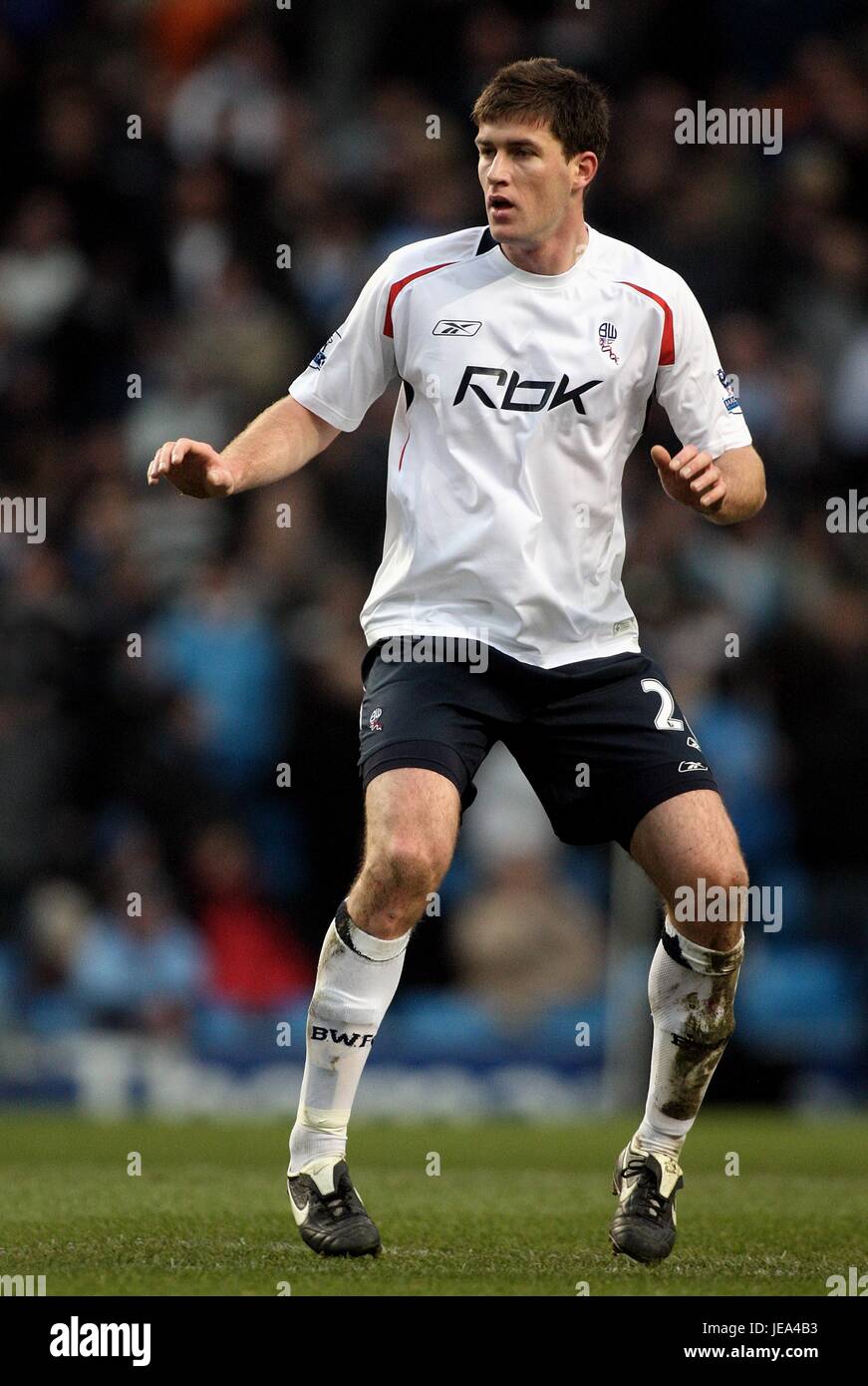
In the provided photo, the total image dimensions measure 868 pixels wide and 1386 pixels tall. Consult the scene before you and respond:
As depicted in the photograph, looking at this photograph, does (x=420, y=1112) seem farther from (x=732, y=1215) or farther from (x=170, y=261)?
(x=170, y=261)

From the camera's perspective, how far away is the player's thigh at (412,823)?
189 inches

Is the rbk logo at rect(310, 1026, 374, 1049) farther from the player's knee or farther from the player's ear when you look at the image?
the player's ear

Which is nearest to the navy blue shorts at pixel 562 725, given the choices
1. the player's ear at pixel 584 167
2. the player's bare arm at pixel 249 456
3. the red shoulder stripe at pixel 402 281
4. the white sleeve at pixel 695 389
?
the player's bare arm at pixel 249 456

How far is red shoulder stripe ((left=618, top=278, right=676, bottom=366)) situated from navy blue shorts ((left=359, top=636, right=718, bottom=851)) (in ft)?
2.58

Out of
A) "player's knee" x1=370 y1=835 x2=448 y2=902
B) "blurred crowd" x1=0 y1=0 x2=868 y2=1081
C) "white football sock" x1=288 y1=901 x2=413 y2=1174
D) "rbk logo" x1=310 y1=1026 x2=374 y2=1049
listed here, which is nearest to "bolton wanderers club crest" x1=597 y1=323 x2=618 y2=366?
"player's knee" x1=370 y1=835 x2=448 y2=902

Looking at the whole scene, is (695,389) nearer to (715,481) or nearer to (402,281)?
(715,481)

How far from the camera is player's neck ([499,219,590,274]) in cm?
526

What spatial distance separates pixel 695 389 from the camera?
5.39 m

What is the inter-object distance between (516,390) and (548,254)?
0.40m

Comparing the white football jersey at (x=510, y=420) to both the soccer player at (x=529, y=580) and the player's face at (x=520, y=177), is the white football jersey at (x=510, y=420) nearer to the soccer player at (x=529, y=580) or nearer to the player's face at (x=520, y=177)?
the soccer player at (x=529, y=580)

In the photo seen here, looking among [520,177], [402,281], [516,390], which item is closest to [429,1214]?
[516,390]

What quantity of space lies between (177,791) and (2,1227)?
555cm

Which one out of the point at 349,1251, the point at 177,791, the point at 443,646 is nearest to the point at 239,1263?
the point at 349,1251

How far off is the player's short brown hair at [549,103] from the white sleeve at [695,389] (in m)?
0.47
